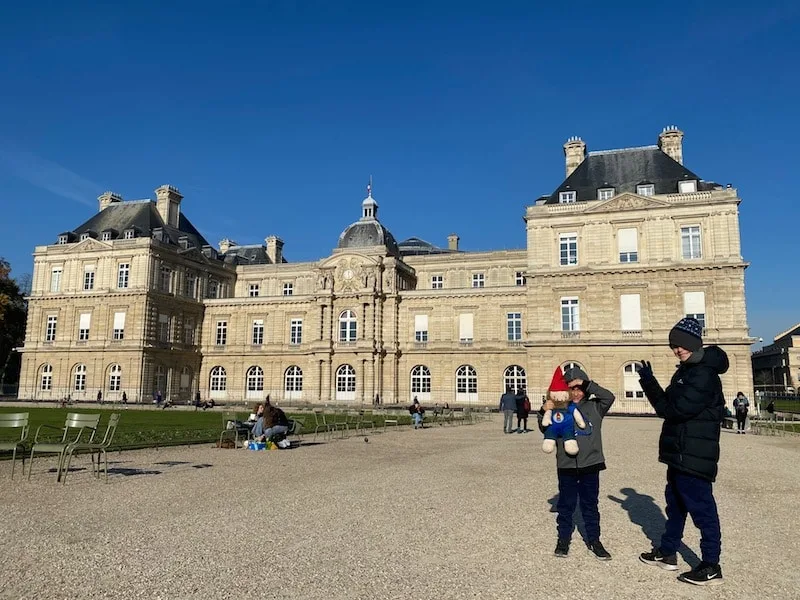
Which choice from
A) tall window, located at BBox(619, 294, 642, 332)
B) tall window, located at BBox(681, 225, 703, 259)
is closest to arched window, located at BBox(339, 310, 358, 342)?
tall window, located at BBox(619, 294, 642, 332)

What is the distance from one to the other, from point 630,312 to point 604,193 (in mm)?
7481

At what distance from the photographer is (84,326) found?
48625mm

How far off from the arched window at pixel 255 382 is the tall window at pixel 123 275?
1130 centimetres

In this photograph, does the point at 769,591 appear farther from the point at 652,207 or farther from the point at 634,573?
the point at 652,207

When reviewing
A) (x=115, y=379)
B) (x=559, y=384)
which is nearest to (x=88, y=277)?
(x=115, y=379)

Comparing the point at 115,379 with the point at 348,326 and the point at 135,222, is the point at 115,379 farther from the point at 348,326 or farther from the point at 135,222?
the point at 348,326

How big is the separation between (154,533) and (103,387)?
145ft

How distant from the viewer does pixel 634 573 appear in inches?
235

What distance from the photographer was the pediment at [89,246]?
4825 cm

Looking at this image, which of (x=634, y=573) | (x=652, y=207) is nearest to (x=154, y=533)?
(x=634, y=573)

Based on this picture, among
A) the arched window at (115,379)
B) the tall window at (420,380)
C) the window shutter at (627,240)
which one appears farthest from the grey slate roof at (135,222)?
the window shutter at (627,240)

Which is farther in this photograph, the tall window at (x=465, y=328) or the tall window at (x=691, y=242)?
the tall window at (x=465, y=328)

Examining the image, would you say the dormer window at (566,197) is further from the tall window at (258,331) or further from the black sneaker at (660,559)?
the black sneaker at (660,559)

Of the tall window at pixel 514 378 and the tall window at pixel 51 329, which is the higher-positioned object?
the tall window at pixel 51 329
